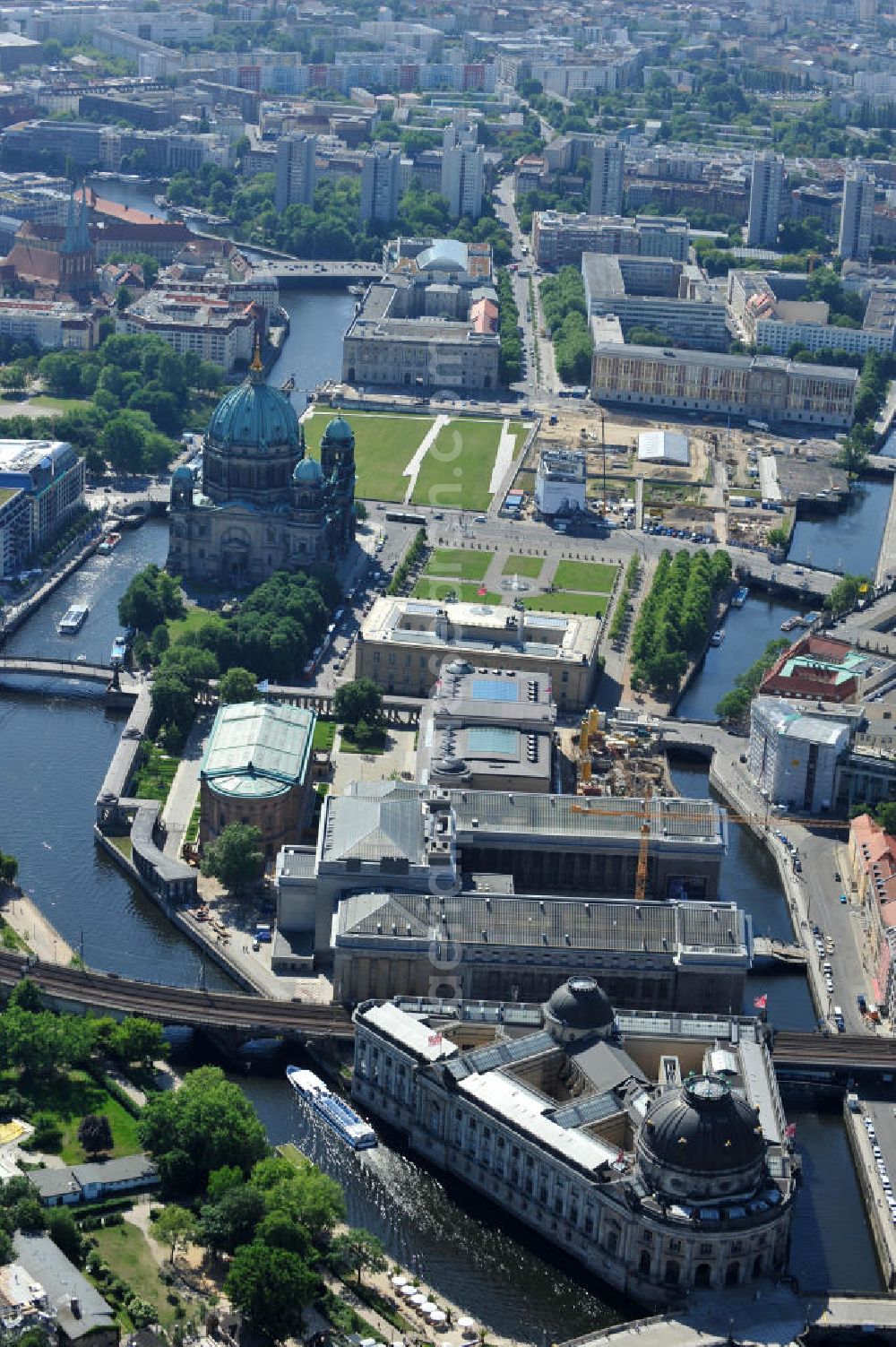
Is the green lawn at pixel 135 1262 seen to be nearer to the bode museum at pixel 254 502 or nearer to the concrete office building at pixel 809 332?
the bode museum at pixel 254 502

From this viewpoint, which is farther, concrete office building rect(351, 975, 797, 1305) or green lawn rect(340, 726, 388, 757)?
green lawn rect(340, 726, 388, 757)

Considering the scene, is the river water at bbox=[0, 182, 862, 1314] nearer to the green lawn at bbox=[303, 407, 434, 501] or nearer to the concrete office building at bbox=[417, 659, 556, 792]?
the concrete office building at bbox=[417, 659, 556, 792]

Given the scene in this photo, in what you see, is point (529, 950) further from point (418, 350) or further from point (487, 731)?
point (418, 350)

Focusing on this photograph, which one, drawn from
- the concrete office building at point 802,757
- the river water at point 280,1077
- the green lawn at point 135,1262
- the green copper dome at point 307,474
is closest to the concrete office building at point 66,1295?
the green lawn at point 135,1262

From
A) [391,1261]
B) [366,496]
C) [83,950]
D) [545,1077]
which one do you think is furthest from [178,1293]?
[366,496]

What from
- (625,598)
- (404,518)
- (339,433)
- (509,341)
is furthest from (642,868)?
(509,341)

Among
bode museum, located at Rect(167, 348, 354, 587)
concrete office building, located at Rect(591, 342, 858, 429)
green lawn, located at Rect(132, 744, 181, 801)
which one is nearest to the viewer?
green lawn, located at Rect(132, 744, 181, 801)

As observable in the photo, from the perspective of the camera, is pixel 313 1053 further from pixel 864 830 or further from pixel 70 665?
pixel 70 665

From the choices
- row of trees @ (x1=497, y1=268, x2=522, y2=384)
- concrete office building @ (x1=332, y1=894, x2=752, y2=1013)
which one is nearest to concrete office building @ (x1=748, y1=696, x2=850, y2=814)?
concrete office building @ (x1=332, y1=894, x2=752, y2=1013)
